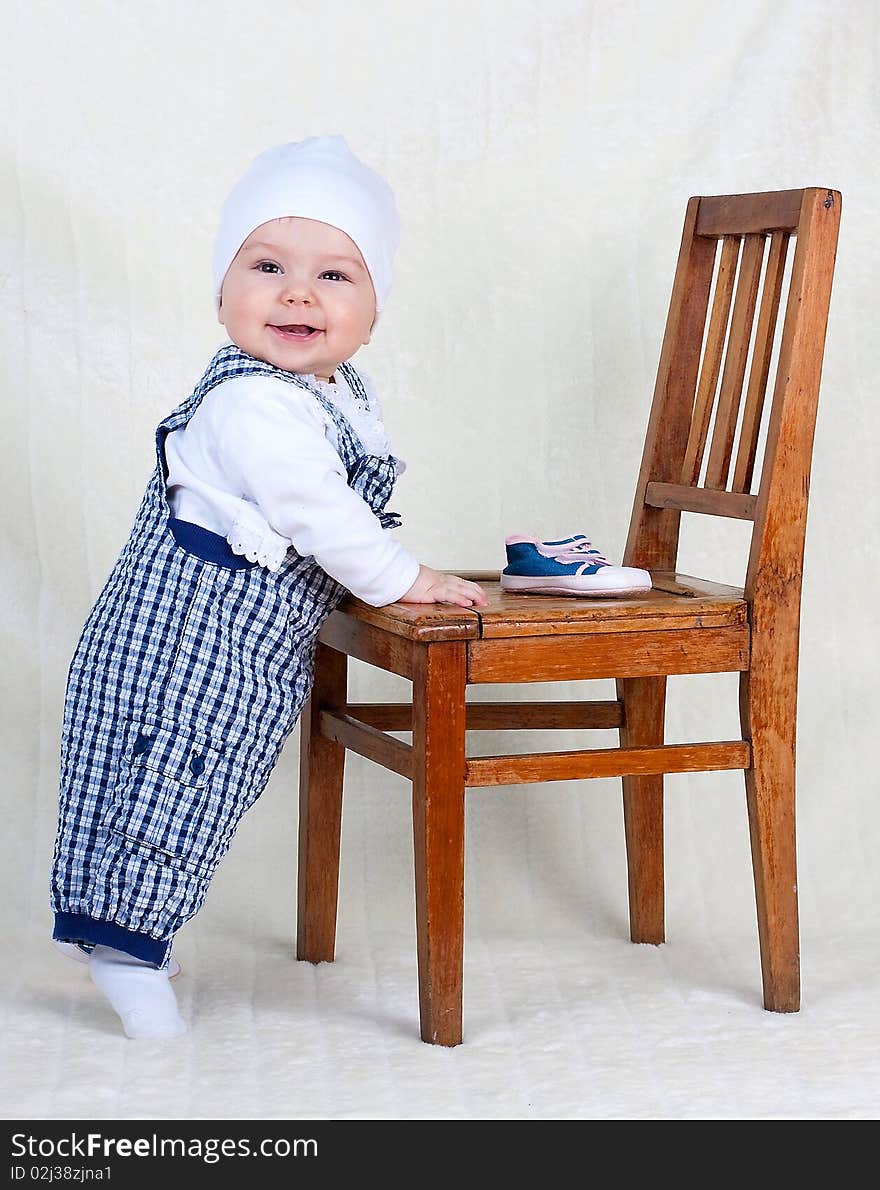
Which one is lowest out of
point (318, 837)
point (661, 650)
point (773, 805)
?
point (318, 837)

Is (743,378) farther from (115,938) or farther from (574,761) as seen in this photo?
(115,938)

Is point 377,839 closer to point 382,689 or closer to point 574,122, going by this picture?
point 382,689

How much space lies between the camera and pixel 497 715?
6.13 ft

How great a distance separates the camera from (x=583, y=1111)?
1494 mm

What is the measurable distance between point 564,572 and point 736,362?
12.4 inches

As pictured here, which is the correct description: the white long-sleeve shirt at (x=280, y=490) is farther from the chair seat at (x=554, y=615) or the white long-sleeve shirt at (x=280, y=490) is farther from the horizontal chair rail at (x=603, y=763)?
the horizontal chair rail at (x=603, y=763)

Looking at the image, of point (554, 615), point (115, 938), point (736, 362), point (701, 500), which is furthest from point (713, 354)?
point (115, 938)

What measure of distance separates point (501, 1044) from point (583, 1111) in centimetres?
18

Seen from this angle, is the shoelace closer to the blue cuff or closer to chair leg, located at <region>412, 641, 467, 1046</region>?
chair leg, located at <region>412, 641, 467, 1046</region>

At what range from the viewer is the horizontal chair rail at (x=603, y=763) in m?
1.63

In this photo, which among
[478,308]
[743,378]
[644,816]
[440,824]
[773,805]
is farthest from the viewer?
[478,308]

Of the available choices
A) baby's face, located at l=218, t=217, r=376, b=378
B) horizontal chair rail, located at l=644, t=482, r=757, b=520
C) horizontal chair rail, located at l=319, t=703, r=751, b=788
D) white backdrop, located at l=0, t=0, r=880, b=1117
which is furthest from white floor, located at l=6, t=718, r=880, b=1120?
baby's face, located at l=218, t=217, r=376, b=378

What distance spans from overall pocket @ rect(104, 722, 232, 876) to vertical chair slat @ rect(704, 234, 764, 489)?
0.61 m

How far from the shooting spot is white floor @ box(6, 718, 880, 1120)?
1521mm
